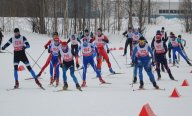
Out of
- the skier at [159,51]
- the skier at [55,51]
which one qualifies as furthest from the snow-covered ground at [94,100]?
the skier at [55,51]

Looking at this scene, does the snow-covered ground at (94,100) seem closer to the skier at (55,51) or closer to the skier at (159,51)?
the skier at (159,51)

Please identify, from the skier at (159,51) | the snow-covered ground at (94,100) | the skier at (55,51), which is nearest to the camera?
the snow-covered ground at (94,100)

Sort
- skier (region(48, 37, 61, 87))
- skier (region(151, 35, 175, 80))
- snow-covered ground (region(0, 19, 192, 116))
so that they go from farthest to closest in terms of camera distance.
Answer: skier (region(151, 35, 175, 80)), skier (region(48, 37, 61, 87)), snow-covered ground (region(0, 19, 192, 116))

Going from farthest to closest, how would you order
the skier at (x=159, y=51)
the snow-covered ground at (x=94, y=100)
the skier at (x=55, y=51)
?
the skier at (x=159, y=51) < the skier at (x=55, y=51) < the snow-covered ground at (x=94, y=100)

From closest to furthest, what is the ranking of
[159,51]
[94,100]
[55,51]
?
[94,100] < [55,51] < [159,51]

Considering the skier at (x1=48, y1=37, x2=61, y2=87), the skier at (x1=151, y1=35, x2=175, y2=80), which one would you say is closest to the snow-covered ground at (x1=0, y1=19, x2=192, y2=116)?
the skier at (x1=151, y1=35, x2=175, y2=80)

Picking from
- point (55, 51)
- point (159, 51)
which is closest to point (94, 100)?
point (55, 51)

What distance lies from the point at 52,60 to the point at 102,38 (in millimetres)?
3450

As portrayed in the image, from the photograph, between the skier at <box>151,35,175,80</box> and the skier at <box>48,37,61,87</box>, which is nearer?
the skier at <box>48,37,61,87</box>

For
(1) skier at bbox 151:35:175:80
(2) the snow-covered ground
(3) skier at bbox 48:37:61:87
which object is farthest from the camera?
(1) skier at bbox 151:35:175:80

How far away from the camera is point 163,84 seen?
14.6 meters

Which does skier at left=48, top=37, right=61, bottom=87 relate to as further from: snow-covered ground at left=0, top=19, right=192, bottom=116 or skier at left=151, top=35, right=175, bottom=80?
skier at left=151, top=35, right=175, bottom=80

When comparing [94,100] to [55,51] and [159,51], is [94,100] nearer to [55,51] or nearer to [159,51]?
[55,51]

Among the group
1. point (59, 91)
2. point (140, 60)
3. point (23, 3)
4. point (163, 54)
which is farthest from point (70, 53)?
point (23, 3)
